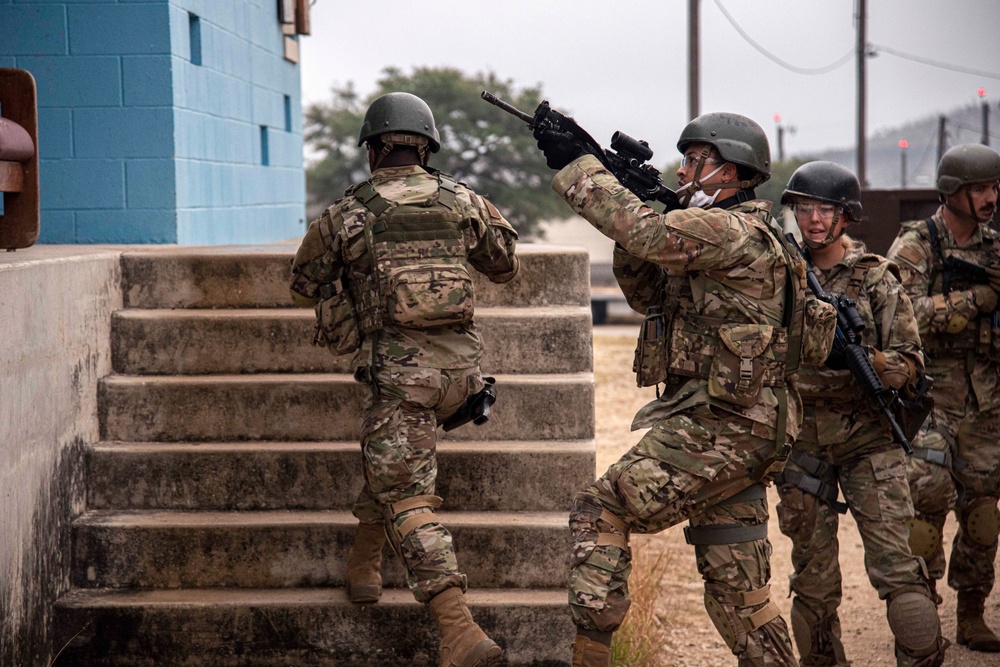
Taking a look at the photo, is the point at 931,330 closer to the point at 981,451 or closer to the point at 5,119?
the point at 981,451

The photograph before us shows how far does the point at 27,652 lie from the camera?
187 inches

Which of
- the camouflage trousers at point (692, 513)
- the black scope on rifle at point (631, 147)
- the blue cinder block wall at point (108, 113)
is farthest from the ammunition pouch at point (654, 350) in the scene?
the blue cinder block wall at point (108, 113)

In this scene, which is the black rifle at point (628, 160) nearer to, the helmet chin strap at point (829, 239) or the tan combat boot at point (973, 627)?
the helmet chin strap at point (829, 239)

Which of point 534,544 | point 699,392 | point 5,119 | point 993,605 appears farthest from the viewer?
point 993,605

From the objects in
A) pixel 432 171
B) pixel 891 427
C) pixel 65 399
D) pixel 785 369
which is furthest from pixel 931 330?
pixel 65 399

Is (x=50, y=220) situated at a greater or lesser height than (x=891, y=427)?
greater

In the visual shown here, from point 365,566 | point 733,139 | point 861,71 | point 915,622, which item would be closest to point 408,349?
point 365,566

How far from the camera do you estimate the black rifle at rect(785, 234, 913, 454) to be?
182 inches

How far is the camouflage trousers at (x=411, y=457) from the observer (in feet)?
14.3

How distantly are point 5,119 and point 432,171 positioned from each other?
67.9 inches

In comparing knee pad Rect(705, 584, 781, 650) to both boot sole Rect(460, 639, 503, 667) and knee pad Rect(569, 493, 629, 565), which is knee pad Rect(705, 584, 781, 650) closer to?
knee pad Rect(569, 493, 629, 565)

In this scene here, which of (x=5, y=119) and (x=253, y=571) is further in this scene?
(x=253, y=571)

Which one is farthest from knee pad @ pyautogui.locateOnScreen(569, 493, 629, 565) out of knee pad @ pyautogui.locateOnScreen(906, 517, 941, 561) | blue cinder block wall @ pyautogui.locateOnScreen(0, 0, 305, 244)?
blue cinder block wall @ pyautogui.locateOnScreen(0, 0, 305, 244)

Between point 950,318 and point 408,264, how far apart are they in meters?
2.67
